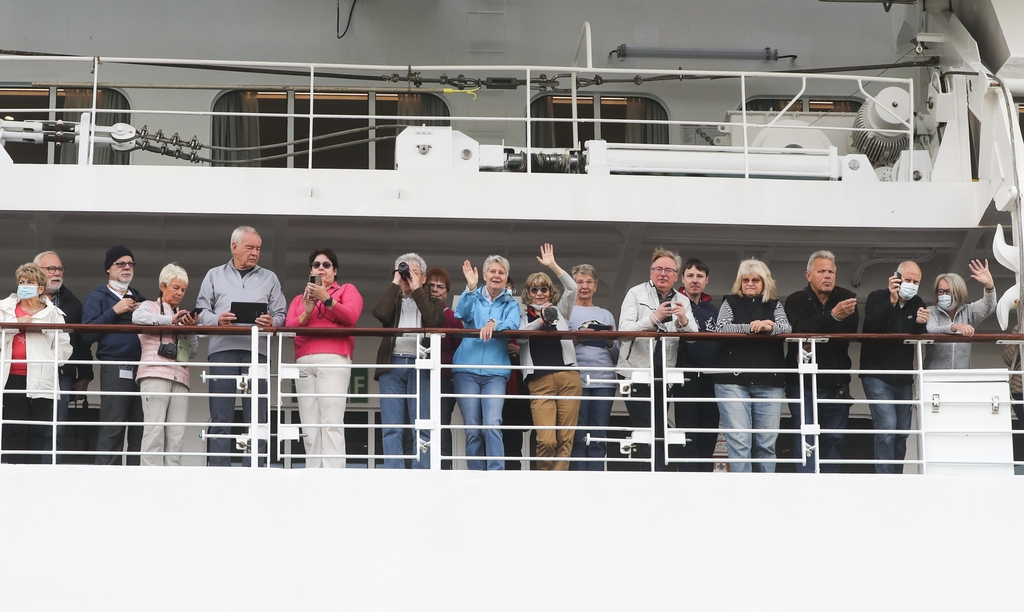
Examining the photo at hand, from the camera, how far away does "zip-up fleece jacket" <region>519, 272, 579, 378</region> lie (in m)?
6.86

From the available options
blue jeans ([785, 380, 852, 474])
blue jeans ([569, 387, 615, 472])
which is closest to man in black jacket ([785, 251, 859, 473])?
blue jeans ([785, 380, 852, 474])

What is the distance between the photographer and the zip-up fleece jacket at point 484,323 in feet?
22.0

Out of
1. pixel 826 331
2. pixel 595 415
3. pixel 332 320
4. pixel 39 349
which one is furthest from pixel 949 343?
pixel 39 349

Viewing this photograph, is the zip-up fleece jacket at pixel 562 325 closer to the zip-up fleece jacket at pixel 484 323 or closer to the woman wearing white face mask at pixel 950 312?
the zip-up fleece jacket at pixel 484 323

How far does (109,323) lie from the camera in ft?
22.8

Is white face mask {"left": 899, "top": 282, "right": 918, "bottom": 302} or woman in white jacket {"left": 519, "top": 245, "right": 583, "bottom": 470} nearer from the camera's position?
woman in white jacket {"left": 519, "top": 245, "right": 583, "bottom": 470}

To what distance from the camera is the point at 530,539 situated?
633cm

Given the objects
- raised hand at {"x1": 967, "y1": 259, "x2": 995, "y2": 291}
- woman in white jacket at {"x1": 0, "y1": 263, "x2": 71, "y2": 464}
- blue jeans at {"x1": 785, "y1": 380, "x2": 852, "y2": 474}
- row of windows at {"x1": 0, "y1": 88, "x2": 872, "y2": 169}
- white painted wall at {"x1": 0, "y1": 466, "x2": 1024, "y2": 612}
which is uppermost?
row of windows at {"x1": 0, "y1": 88, "x2": 872, "y2": 169}

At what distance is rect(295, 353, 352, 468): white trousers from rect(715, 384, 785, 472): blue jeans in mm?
1997

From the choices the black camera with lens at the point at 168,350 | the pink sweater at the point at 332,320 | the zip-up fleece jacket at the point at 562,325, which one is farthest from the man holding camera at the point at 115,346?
the zip-up fleece jacket at the point at 562,325

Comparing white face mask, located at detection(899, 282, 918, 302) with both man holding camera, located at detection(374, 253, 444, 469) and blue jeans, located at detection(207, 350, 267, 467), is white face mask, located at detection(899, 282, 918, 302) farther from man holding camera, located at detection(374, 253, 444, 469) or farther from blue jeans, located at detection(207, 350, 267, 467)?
blue jeans, located at detection(207, 350, 267, 467)

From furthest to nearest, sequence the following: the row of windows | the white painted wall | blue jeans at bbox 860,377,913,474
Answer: the row of windows → blue jeans at bbox 860,377,913,474 → the white painted wall

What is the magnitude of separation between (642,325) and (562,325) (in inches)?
18.0

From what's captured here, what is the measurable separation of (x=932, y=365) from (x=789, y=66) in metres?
4.44
